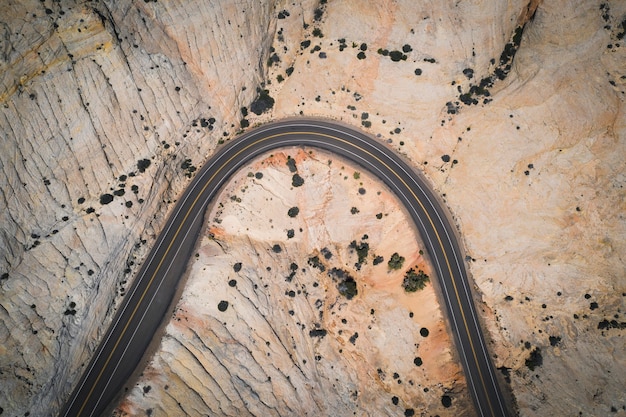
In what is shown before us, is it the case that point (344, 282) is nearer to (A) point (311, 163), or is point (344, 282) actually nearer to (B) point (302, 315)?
(B) point (302, 315)

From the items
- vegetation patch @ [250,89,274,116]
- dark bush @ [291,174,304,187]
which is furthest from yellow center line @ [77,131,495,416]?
dark bush @ [291,174,304,187]

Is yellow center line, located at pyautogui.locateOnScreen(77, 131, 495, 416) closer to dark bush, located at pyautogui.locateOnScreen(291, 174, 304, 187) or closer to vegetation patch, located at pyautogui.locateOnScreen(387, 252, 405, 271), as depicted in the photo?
vegetation patch, located at pyautogui.locateOnScreen(387, 252, 405, 271)

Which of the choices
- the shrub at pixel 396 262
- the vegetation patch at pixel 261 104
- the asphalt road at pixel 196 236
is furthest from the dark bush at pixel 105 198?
the shrub at pixel 396 262

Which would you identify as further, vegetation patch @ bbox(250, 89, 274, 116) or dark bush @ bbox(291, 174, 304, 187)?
vegetation patch @ bbox(250, 89, 274, 116)

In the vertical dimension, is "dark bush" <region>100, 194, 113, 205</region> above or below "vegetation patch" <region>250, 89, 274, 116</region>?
below

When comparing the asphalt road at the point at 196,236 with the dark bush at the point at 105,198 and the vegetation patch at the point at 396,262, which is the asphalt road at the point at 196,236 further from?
the dark bush at the point at 105,198

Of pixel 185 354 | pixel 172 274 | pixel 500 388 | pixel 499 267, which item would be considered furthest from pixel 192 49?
pixel 500 388

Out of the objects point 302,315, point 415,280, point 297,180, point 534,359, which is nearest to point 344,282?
point 302,315

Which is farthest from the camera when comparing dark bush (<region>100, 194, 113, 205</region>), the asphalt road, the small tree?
the small tree
